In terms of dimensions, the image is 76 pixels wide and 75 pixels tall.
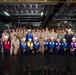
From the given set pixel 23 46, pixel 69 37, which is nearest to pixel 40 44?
pixel 23 46

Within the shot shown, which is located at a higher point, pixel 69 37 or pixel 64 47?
pixel 69 37

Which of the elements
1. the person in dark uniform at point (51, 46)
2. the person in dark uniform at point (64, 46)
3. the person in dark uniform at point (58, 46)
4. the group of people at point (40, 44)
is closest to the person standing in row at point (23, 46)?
the group of people at point (40, 44)

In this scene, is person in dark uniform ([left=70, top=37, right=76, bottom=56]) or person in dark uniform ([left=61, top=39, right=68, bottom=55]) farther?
person in dark uniform ([left=61, top=39, right=68, bottom=55])

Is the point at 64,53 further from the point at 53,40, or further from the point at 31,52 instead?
the point at 31,52

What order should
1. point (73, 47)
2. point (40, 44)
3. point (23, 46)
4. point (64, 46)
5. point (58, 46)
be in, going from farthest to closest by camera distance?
point (40, 44) < point (23, 46) < point (58, 46) < point (64, 46) < point (73, 47)

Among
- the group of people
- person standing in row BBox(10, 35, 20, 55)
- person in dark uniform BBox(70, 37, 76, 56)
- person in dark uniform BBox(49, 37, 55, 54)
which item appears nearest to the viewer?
person in dark uniform BBox(70, 37, 76, 56)

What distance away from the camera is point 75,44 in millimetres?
15383

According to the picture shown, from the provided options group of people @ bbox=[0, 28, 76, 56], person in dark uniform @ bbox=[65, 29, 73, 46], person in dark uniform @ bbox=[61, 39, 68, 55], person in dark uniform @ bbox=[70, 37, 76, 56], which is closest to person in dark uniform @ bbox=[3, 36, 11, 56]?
group of people @ bbox=[0, 28, 76, 56]

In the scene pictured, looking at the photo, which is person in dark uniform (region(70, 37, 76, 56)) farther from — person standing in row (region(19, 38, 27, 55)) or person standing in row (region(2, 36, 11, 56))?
person standing in row (region(2, 36, 11, 56))

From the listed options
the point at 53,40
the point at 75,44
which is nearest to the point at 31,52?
the point at 53,40

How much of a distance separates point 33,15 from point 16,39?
1545 cm

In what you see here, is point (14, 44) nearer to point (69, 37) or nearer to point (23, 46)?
point (23, 46)

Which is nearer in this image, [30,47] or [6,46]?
[6,46]

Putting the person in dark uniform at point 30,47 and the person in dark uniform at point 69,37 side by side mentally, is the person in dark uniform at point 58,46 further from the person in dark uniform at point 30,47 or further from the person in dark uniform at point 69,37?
the person in dark uniform at point 30,47
